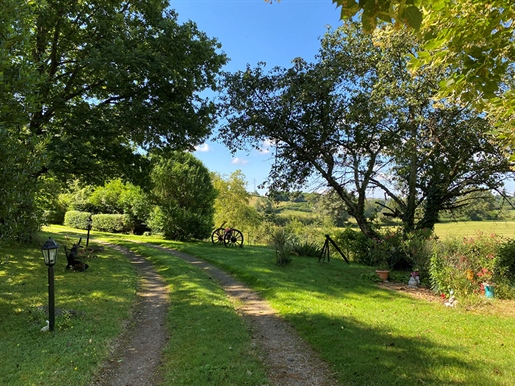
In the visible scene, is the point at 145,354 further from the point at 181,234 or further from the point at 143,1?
the point at 181,234

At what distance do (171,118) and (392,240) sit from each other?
32.3ft

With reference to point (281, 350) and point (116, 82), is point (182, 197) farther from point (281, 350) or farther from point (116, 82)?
point (281, 350)

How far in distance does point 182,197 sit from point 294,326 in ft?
53.7

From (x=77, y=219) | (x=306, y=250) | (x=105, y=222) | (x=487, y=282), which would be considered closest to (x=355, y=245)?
(x=306, y=250)

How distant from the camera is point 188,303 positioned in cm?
652

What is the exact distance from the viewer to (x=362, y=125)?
1205 centimetres

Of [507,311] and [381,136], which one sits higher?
[381,136]

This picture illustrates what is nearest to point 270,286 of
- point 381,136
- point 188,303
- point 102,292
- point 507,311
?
point 188,303

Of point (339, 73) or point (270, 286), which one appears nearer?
point (270, 286)

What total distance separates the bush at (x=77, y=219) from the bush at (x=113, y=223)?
1.02 metres

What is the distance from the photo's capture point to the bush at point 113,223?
24094 millimetres

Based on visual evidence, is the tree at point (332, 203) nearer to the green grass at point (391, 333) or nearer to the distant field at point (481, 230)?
the distant field at point (481, 230)

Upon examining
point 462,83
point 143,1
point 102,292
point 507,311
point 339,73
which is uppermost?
point 143,1

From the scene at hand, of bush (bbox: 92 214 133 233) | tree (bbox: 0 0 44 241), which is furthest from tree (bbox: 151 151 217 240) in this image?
tree (bbox: 0 0 44 241)
